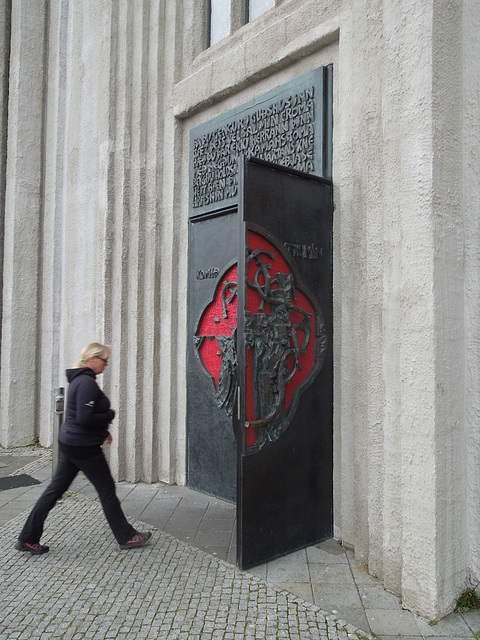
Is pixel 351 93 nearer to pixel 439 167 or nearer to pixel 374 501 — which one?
pixel 439 167

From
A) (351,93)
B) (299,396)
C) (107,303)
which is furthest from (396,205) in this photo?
(107,303)

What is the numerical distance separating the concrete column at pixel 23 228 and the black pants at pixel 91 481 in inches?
169

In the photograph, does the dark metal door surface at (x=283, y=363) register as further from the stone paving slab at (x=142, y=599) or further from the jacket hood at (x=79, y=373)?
the jacket hood at (x=79, y=373)

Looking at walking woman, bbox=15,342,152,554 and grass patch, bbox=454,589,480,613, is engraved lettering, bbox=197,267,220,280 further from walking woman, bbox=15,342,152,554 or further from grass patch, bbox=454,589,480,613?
grass patch, bbox=454,589,480,613

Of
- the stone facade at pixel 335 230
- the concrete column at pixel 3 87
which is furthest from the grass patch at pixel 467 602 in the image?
the concrete column at pixel 3 87

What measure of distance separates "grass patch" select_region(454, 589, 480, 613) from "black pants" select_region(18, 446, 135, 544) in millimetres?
2502

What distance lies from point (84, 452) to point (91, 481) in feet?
0.85

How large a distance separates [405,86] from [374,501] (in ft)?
9.58

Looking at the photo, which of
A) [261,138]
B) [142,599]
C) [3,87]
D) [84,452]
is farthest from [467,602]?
[3,87]

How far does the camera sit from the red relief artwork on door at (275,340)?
3990 millimetres

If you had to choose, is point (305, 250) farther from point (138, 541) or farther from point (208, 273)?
point (138, 541)

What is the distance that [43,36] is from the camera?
848cm

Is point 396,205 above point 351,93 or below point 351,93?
below

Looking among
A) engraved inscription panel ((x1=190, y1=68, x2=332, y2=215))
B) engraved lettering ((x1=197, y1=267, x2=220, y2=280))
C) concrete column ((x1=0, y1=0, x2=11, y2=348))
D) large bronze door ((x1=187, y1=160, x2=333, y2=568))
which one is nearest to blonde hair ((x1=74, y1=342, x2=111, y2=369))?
large bronze door ((x1=187, y1=160, x2=333, y2=568))
